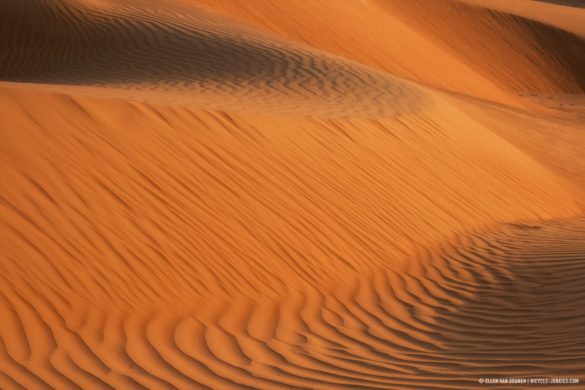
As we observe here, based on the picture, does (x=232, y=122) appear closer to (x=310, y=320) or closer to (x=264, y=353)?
(x=310, y=320)

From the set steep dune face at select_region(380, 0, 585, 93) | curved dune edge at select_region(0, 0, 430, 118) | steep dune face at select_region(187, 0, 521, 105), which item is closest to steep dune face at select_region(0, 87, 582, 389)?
curved dune edge at select_region(0, 0, 430, 118)

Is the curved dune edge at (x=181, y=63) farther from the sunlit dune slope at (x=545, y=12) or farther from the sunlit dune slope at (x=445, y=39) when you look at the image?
the sunlit dune slope at (x=545, y=12)

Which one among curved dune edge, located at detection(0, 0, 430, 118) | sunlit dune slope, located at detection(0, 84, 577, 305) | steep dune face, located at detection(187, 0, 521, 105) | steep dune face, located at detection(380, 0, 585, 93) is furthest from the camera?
steep dune face, located at detection(380, 0, 585, 93)

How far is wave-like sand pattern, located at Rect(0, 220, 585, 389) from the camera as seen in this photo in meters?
5.36

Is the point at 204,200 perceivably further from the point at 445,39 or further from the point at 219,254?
the point at 445,39

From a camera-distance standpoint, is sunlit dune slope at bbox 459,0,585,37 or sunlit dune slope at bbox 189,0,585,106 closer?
sunlit dune slope at bbox 189,0,585,106

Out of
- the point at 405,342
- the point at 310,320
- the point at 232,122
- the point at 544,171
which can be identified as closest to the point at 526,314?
the point at 405,342

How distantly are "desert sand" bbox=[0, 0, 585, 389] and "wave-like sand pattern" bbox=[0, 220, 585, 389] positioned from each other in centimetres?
2

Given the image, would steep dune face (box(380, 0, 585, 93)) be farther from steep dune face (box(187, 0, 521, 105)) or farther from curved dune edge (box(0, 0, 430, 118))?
curved dune edge (box(0, 0, 430, 118))

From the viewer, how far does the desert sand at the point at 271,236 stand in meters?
5.74

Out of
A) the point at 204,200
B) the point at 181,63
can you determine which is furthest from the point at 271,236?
the point at 181,63

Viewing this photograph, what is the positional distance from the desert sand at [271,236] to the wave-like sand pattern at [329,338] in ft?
0.07

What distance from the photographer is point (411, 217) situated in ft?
31.4

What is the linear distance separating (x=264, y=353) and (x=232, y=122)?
3.90m
